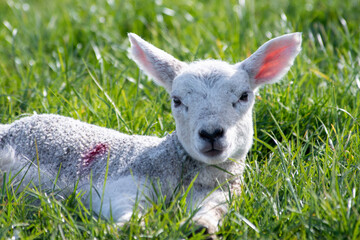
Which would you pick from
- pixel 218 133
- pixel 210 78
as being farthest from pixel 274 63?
pixel 218 133

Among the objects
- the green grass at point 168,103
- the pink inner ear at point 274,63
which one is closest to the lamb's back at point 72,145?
the green grass at point 168,103

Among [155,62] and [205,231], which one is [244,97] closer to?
[155,62]

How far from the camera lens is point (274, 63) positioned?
3.72m

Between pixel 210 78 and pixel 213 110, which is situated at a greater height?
pixel 210 78

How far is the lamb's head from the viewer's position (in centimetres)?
319

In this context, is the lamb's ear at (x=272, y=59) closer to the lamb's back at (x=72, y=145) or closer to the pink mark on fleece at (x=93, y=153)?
the lamb's back at (x=72, y=145)

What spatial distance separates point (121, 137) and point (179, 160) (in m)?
0.53

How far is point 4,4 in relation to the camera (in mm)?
7992

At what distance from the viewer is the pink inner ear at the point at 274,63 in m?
3.68

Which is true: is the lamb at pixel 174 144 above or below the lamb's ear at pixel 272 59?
below

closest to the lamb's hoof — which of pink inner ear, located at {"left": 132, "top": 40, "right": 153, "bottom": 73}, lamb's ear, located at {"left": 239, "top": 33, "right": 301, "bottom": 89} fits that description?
lamb's ear, located at {"left": 239, "top": 33, "right": 301, "bottom": 89}

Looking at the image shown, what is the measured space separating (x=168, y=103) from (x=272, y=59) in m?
1.51

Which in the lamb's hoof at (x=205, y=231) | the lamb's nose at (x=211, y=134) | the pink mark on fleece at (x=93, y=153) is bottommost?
the lamb's hoof at (x=205, y=231)

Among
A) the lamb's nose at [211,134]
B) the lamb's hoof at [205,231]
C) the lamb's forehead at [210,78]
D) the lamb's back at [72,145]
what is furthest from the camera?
the lamb's back at [72,145]
